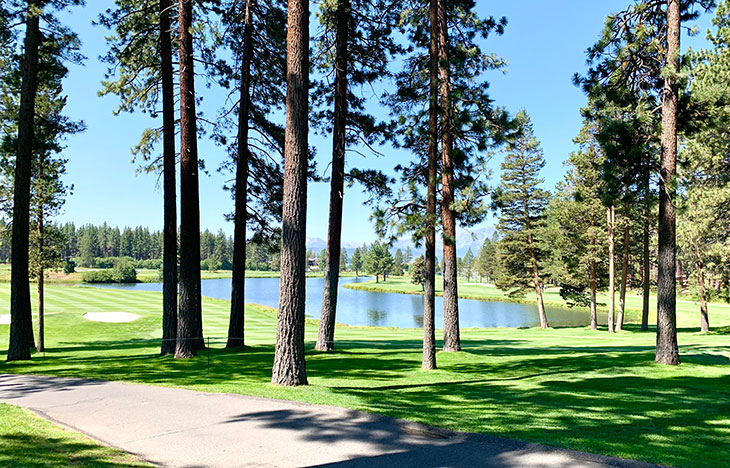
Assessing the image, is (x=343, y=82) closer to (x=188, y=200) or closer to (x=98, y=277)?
(x=188, y=200)

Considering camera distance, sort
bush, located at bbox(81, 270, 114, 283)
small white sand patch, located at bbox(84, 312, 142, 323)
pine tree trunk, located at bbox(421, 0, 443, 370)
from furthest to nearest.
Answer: bush, located at bbox(81, 270, 114, 283), small white sand patch, located at bbox(84, 312, 142, 323), pine tree trunk, located at bbox(421, 0, 443, 370)

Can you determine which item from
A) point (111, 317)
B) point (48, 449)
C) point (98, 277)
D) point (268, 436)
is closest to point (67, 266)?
point (111, 317)

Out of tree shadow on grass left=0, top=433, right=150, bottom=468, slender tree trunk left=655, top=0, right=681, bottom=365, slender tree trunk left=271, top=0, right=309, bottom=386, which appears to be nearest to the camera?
tree shadow on grass left=0, top=433, right=150, bottom=468

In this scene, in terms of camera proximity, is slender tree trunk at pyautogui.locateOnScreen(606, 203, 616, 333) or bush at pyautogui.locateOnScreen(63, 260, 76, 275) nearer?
bush at pyautogui.locateOnScreen(63, 260, 76, 275)

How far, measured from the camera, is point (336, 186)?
1406cm

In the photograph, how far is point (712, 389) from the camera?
27.7ft

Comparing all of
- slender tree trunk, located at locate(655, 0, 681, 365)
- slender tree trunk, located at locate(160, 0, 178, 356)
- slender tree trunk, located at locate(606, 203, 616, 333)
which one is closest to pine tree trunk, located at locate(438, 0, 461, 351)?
slender tree trunk, located at locate(655, 0, 681, 365)

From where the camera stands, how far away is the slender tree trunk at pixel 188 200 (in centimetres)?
1209

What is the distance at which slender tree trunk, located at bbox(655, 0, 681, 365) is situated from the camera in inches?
436

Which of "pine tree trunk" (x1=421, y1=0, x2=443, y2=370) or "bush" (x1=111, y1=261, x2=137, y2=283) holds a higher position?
"pine tree trunk" (x1=421, y1=0, x2=443, y2=370)

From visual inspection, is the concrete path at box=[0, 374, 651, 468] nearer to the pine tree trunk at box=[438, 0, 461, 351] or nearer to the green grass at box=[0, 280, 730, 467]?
the green grass at box=[0, 280, 730, 467]

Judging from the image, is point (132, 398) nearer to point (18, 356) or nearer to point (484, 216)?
point (18, 356)

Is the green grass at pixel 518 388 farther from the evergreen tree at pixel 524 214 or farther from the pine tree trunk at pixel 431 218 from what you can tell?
the evergreen tree at pixel 524 214

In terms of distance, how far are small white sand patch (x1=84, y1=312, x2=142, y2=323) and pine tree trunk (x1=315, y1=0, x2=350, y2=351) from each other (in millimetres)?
17380
